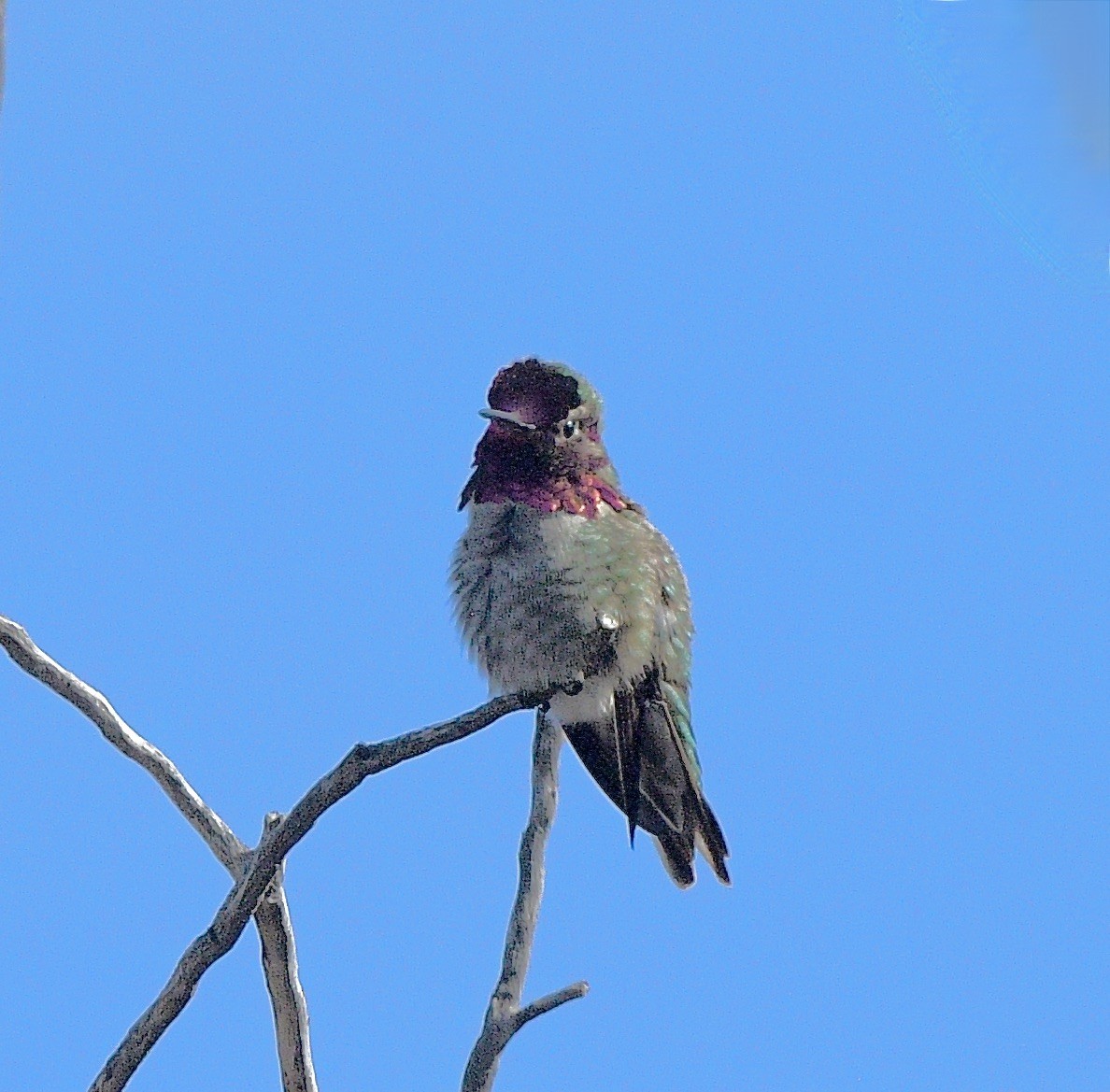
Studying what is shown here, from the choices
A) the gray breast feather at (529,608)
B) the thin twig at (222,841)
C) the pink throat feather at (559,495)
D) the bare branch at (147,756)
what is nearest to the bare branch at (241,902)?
the thin twig at (222,841)

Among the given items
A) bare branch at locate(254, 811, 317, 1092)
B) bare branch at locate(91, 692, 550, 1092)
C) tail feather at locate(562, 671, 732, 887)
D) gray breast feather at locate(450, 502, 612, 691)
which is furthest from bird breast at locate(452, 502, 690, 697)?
bare branch at locate(254, 811, 317, 1092)

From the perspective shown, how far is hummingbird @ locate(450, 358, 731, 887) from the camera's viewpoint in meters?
3.30

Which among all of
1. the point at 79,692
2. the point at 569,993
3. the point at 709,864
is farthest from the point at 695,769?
the point at 79,692

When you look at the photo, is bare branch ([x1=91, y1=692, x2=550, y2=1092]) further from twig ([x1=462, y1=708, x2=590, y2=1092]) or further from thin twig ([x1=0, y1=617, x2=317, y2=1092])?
twig ([x1=462, y1=708, x2=590, y2=1092])

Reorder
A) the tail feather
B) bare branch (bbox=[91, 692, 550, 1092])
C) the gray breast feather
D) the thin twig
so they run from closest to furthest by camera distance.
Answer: bare branch (bbox=[91, 692, 550, 1092]) → the thin twig → the gray breast feather → the tail feather

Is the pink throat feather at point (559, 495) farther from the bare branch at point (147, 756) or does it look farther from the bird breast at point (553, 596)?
the bare branch at point (147, 756)

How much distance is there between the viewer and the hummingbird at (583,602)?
3.30 metres

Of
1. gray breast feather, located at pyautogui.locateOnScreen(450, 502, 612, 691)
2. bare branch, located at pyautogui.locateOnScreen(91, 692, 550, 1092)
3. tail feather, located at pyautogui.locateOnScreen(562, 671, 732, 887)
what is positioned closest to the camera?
bare branch, located at pyautogui.locateOnScreen(91, 692, 550, 1092)

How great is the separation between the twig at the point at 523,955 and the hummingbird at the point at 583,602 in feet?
0.75

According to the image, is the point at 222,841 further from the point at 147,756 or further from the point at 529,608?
the point at 529,608

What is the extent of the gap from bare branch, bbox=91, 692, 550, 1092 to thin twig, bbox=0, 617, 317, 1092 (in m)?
0.07

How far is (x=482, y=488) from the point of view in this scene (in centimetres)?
346

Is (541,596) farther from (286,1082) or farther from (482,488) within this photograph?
(286,1082)

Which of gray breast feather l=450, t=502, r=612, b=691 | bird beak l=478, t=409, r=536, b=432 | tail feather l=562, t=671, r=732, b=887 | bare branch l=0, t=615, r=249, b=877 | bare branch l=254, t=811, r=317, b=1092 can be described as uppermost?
bird beak l=478, t=409, r=536, b=432
